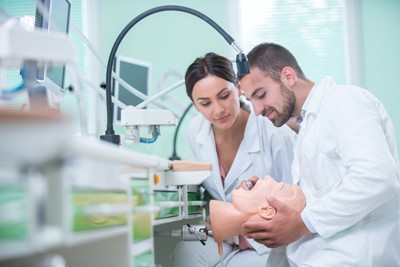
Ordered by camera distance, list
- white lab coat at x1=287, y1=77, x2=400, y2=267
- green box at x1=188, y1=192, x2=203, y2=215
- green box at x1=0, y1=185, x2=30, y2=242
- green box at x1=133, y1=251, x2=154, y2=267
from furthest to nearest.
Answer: green box at x1=188, y1=192, x2=203, y2=215 → white lab coat at x1=287, y1=77, x2=400, y2=267 → green box at x1=133, y1=251, x2=154, y2=267 → green box at x1=0, y1=185, x2=30, y2=242

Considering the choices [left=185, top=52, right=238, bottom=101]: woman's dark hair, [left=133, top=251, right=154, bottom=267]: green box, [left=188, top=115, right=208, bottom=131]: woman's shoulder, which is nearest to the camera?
[left=133, top=251, right=154, bottom=267]: green box

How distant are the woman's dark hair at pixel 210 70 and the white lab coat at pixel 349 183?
2.28 feet

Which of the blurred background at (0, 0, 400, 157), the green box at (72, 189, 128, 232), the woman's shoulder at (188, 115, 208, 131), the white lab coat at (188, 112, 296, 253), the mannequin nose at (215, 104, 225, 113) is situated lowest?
the green box at (72, 189, 128, 232)

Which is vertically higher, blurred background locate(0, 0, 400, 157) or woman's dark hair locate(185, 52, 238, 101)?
blurred background locate(0, 0, 400, 157)

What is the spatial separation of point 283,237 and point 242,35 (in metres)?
3.32

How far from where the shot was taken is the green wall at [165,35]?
17.0ft

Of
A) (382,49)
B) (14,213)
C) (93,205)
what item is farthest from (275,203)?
(382,49)

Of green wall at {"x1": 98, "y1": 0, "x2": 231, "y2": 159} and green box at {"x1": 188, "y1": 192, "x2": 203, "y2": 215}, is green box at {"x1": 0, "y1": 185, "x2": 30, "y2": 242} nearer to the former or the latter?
green box at {"x1": 188, "y1": 192, "x2": 203, "y2": 215}

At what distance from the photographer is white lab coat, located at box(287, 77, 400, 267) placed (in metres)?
1.97

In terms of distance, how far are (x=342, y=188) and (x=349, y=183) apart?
37 millimetres

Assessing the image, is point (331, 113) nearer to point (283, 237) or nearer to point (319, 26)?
point (283, 237)

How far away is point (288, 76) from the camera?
249 centimetres

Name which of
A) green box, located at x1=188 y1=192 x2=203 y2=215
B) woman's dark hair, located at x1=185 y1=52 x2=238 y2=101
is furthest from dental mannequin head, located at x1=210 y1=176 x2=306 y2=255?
woman's dark hair, located at x1=185 y1=52 x2=238 y2=101

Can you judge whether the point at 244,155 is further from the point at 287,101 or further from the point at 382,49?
the point at 382,49
